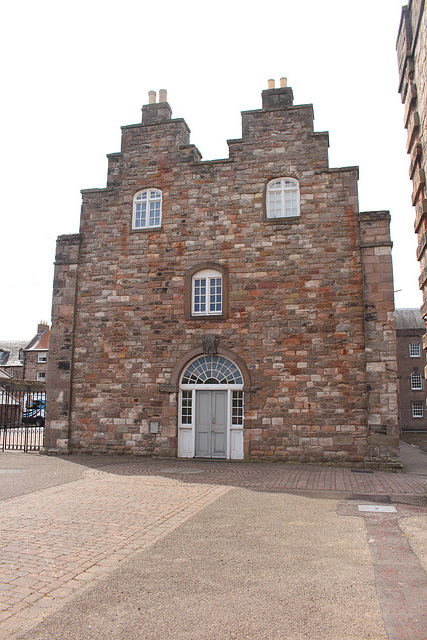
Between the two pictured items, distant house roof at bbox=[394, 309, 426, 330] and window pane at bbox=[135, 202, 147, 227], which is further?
distant house roof at bbox=[394, 309, 426, 330]

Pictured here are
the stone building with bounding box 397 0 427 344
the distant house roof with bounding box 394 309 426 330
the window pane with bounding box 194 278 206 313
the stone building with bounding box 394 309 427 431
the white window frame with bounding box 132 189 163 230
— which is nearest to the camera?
the stone building with bounding box 397 0 427 344

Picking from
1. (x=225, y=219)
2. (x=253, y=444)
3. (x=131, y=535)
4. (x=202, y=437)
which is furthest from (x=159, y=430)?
(x=131, y=535)

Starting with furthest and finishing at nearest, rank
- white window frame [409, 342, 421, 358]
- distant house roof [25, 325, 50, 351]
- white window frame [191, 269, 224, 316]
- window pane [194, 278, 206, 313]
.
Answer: distant house roof [25, 325, 50, 351]
white window frame [409, 342, 421, 358]
window pane [194, 278, 206, 313]
white window frame [191, 269, 224, 316]

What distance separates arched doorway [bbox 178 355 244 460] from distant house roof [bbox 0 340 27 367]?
1689 inches

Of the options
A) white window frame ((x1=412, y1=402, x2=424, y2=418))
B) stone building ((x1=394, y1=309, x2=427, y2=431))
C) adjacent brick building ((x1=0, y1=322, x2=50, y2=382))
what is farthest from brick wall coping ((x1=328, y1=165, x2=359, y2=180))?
adjacent brick building ((x1=0, y1=322, x2=50, y2=382))

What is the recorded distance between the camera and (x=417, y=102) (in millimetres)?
6840

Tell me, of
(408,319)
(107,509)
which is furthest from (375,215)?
(408,319)

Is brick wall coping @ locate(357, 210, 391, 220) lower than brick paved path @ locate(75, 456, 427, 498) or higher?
higher

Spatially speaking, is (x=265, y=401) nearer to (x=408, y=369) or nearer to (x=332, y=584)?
(x=332, y=584)

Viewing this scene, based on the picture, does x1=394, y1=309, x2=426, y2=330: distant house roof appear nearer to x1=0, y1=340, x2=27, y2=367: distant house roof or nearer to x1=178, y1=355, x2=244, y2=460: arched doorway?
x1=178, y1=355, x2=244, y2=460: arched doorway

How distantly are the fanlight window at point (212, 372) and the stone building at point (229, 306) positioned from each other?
0.04 meters

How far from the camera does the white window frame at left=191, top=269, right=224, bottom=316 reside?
15.9 metres

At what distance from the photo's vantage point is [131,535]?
6707 mm

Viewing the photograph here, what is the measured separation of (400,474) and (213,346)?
6.26 meters
